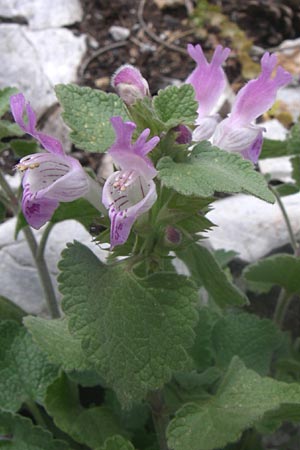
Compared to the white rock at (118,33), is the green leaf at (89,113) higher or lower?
higher

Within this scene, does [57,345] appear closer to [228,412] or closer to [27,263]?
[228,412]

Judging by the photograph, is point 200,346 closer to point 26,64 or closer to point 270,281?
point 270,281

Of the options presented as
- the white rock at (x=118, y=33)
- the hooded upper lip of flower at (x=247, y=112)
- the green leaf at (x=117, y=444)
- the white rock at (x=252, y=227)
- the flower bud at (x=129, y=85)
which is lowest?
the white rock at (x=252, y=227)

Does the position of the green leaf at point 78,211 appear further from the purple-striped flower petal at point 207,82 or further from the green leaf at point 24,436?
the green leaf at point 24,436

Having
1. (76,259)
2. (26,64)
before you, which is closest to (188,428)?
(76,259)

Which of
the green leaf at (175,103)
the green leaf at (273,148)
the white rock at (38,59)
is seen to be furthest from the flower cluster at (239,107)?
the white rock at (38,59)

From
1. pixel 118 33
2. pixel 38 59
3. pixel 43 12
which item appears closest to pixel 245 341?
pixel 38 59
